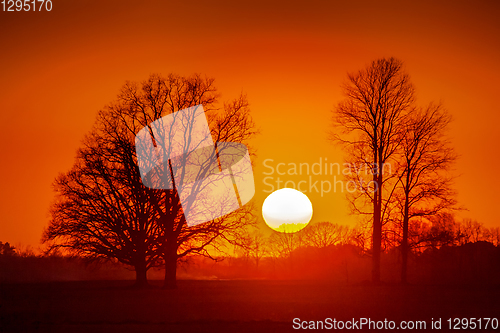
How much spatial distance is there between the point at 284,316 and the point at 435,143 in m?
18.6

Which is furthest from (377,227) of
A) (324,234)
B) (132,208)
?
(324,234)

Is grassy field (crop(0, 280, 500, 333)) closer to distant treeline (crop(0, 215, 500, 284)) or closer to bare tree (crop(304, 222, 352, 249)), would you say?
distant treeline (crop(0, 215, 500, 284))

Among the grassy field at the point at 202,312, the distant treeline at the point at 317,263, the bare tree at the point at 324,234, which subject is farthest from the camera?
the bare tree at the point at 324,234

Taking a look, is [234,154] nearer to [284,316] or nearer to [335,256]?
[284,316]

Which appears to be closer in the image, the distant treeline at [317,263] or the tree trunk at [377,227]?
the tree trunk at [377,227]

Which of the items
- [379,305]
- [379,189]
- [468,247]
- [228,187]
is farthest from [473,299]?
[468,247]

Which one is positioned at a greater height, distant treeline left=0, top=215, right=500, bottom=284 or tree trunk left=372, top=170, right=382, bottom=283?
tree trunk left=372, top=170, right=382, bottom=283

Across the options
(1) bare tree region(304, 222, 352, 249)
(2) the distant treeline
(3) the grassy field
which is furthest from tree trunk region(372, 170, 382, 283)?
(1) bare tree region(304, 222, 352, 249)

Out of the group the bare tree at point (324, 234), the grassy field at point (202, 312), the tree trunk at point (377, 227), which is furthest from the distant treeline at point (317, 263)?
the grassy field at point (202, 312)

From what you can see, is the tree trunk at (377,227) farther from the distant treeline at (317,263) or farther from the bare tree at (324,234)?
the bare tree at (324,234)

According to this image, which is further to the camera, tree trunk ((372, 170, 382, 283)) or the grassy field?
tree trunk ((372, 170, 382, 283))

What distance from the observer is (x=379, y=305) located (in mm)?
17359

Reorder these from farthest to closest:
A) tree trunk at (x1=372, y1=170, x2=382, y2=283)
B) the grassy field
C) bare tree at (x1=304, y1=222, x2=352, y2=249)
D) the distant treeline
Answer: bare tree at (x1=304, y1=222, x2=352, y2=249), the distant treeline, tree trunk at (x1=372, y1=170, x2=382, y2=283), the grassy field

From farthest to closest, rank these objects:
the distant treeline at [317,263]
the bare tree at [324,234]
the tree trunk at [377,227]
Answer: the bare tree at [324,234], the distant treeline at [317,263], the tree trunk at [377,227]
